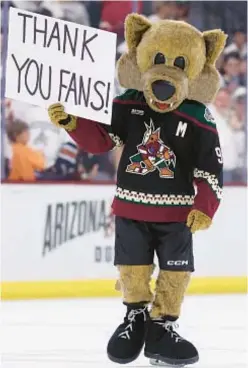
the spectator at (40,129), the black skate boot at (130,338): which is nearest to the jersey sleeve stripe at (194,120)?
the black skate boot at (130,338)

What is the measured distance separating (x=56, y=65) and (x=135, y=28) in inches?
10.6

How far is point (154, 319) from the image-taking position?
3094mm

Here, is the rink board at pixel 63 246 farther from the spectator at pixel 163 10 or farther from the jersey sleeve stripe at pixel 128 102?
the jersey sleeve stripe at pixel 128 102

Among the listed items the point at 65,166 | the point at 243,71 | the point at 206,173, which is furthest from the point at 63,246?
the point at 206,173

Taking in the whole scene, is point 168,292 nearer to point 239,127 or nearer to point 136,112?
point 136,112

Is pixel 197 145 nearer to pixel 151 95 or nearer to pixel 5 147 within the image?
pixel 151 95

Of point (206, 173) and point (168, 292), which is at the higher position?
point (206, 173)

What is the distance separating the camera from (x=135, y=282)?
3070 millimetres

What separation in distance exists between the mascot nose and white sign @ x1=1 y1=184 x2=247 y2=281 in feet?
7.70

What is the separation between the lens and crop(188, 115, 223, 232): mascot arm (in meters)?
3.01

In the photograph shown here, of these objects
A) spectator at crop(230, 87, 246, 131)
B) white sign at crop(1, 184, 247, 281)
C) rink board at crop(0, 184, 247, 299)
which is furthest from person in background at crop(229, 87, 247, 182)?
white sign at crop(1, 184, 247, 281)

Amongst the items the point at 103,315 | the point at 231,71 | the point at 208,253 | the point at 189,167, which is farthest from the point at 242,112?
the point at 189,167

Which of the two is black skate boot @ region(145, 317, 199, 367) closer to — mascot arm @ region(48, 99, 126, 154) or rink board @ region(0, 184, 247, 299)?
mascot arm @ region(48, 99, 126, 154)

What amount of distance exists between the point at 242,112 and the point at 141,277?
2835 millimetres
